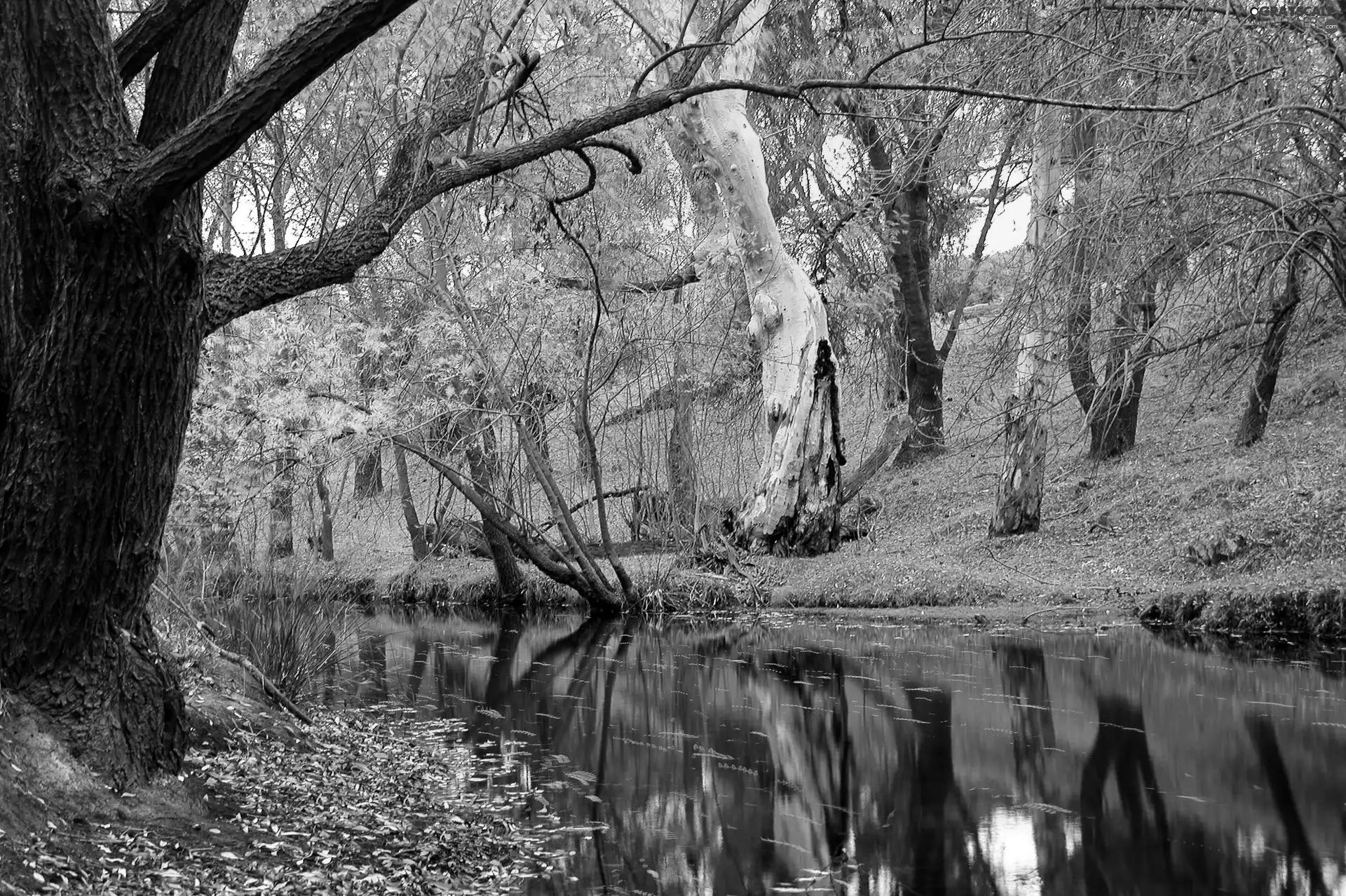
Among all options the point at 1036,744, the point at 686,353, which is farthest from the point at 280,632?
the point at 686,353

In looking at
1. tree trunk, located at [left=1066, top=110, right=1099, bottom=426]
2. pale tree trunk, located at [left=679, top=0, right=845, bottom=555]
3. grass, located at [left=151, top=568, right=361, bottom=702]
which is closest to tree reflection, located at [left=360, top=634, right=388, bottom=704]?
grass, located at [left=151, top=568, right=361, bottom=702]

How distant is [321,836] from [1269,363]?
11.2 m

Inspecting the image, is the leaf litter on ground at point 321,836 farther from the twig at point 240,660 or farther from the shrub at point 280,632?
the shrub at point 280,632

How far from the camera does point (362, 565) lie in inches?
674

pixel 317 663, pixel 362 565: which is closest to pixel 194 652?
pixel 317 663

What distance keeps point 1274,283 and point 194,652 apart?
8.46 metres

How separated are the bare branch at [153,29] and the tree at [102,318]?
1cm

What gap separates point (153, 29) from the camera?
4445 mm

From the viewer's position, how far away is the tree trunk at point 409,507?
13.2 m

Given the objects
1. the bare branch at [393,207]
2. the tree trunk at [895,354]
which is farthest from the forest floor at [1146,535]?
the bare branch at [393,207]

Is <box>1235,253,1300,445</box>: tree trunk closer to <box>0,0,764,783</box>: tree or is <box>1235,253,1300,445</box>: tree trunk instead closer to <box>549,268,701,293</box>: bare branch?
<box>549,268,701,293</box>: bare branch

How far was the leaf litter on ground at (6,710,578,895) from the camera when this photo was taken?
3.62 m

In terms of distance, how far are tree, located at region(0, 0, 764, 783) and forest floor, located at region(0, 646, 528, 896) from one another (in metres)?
0.22

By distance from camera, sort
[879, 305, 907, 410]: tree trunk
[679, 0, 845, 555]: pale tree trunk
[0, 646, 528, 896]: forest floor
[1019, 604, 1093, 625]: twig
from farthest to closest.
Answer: [879, 305, 907, 410]: tree trunk, [679, 0, 845, 555]: pale tree trunk, [1019, 604, 1093, 625]: twig, [0, 646, 528, 896]: forest floor
